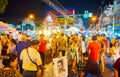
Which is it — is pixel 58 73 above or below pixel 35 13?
below

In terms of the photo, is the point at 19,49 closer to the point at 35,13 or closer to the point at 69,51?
the point at 69,51

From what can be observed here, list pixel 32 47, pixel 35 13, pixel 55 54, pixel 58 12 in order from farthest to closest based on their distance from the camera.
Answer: pixel 35 13, pixel 58 12, pixel 55 54, pixel 32 47

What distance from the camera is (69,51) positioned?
16.9 m

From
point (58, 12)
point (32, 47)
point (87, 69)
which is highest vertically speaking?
point (58, 12)

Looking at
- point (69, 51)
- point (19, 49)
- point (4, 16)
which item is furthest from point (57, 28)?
point (4, 16)

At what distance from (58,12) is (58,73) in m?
56.8

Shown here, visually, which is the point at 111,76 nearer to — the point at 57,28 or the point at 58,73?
the point at 58,73

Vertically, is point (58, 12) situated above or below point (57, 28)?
above

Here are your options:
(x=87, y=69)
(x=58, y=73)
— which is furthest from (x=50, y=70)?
(x=87, y=69)

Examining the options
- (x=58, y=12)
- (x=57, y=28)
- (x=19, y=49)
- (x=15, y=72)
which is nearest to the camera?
(x=15, y=72)

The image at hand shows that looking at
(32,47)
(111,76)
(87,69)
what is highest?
(32,47)

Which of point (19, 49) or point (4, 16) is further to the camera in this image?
point (4, 16)

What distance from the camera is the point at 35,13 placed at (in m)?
116

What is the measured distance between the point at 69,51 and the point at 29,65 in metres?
7.47
